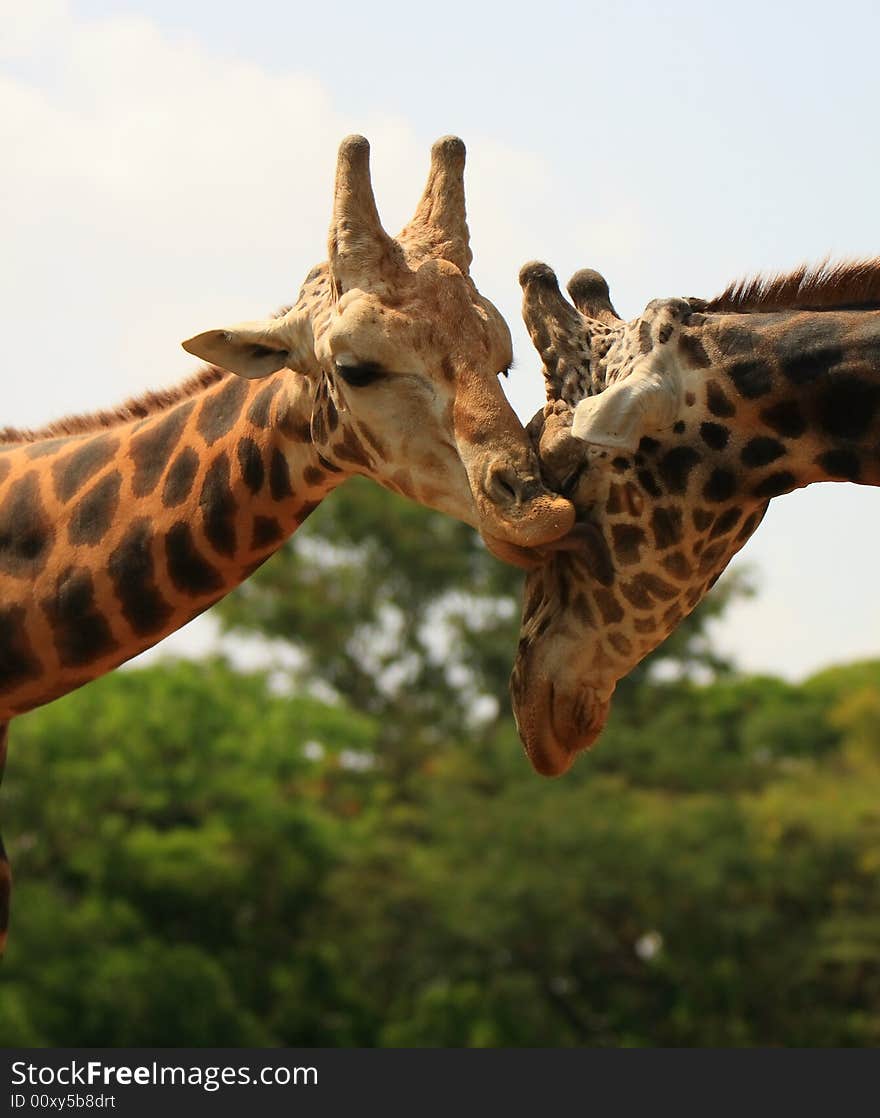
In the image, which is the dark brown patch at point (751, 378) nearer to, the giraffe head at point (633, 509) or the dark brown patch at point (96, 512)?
the giraffe head at point (633, 509)

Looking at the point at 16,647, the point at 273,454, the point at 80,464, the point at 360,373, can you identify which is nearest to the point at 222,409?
the point at 273,454

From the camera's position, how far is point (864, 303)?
271 inches

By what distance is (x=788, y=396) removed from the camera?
677cm

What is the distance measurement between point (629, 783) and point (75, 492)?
37206mm

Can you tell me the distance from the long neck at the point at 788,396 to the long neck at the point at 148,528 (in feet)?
4.42

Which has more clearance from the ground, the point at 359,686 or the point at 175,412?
the point at 175,412

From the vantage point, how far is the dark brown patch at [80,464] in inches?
307

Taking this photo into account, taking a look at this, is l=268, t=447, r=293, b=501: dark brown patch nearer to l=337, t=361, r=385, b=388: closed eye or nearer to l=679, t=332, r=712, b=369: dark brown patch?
l=337, t=361, r=385, b=388: closed eye

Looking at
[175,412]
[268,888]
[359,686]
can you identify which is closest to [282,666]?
[359,686]

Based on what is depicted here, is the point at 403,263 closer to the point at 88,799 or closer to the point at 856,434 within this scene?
the point at 856,434

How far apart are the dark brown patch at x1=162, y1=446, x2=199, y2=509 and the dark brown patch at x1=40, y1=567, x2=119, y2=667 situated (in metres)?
0.41

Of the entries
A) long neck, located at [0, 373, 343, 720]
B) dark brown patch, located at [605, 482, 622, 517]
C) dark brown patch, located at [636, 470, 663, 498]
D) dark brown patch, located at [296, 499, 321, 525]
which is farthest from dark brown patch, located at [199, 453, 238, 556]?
dark brown patch, located at [636, 470, 663, 498]

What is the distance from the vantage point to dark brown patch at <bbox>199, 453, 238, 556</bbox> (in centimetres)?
741

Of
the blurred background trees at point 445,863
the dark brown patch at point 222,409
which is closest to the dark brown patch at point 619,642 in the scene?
the dark brown patch at point 222,409
